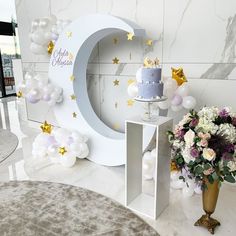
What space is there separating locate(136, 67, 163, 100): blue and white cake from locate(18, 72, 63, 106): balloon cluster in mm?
1619

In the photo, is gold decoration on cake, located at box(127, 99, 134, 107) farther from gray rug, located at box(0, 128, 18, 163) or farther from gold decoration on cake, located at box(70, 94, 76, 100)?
gray rug, located at box(0, 128, 18, 163)

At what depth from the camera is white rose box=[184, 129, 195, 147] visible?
1567 mm

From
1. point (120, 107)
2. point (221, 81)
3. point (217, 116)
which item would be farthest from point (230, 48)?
point (120, 107)

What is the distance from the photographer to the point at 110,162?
288 centimetres

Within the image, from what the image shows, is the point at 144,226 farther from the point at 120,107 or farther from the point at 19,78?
the point at 19,78

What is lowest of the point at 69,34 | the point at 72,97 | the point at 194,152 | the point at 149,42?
the point at 194,152

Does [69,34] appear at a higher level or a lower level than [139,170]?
higher

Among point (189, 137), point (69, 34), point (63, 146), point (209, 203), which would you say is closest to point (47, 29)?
point (69, 34)

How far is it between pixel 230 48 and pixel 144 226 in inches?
73.7

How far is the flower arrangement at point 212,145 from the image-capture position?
60.1 inches

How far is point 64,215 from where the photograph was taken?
1.50 m

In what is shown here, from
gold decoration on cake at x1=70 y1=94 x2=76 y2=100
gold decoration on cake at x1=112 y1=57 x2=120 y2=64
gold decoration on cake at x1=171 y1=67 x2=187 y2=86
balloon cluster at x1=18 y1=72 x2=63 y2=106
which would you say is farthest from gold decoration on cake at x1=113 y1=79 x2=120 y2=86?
gold decoration on cake at x1=171 y1=67 x2=187 y2=86

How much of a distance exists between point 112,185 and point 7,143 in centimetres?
218

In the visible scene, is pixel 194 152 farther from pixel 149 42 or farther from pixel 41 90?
pixel 41 90
